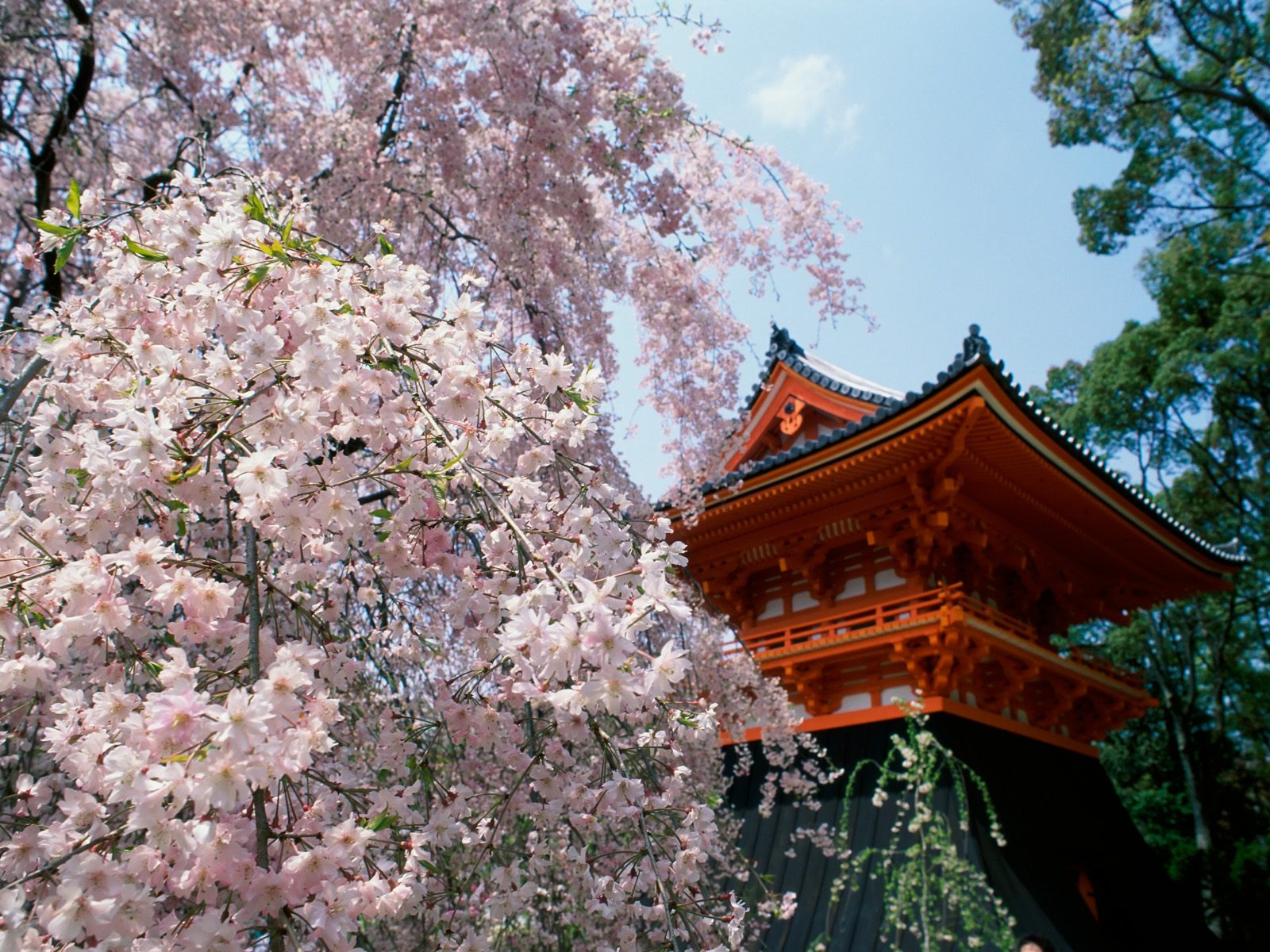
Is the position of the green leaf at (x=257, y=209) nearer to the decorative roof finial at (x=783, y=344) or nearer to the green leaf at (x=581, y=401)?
the green leaf at (x=581, y=401)

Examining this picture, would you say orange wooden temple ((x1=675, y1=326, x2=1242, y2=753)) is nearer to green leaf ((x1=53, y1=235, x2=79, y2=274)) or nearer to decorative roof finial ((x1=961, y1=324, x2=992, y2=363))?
decorative roof finial ((x1=961, y1=324, x2=992, y2=363))

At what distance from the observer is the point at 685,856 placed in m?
1.89

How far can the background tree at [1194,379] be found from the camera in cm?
1277

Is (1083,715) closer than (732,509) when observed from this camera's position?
No

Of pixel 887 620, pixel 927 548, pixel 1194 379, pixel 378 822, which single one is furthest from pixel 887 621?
pixel 1194 379

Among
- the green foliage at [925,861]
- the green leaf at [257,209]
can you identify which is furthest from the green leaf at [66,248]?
the green foliage at [925,861]

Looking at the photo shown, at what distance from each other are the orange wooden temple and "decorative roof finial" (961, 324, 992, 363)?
33 mm

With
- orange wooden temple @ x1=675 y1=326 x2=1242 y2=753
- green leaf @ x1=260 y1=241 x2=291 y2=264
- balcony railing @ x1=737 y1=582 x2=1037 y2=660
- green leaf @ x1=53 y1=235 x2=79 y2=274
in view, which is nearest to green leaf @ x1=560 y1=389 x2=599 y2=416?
green leaf @ x1=260 y1=241 x2=291 y2=264

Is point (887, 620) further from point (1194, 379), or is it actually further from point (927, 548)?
point (1194, 379)

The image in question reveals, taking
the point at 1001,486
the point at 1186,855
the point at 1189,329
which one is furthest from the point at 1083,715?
the point at 1189,329

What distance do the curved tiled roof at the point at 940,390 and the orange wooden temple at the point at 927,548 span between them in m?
0.02

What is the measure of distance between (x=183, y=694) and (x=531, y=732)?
88 centimetres

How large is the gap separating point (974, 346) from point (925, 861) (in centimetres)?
378

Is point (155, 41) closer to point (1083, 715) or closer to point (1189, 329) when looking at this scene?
point (1083, 715)
